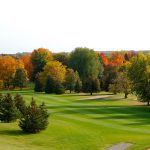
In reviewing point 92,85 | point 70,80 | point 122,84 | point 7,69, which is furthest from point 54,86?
point 7,69

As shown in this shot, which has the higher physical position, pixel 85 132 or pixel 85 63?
pixel 85 63

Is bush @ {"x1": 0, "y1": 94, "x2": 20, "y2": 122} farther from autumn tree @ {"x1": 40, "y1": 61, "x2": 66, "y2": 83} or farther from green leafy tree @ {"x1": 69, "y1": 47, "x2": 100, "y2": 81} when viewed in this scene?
green leafy tree @ {"x1": 69, "y1": 47, "x2": 100, "y2": 81}

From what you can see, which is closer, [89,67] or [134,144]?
[134,144]

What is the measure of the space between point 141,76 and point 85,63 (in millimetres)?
50097

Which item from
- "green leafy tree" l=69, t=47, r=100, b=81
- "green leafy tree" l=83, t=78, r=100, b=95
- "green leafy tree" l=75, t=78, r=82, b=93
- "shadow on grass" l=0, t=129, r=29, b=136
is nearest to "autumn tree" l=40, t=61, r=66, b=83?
"green leafy tree" l=75, t=78, r=82, b=93

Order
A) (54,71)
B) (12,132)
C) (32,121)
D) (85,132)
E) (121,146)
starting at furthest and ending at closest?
(54,71)
(85,132)
(32,121)
(12,132)
(121,146)

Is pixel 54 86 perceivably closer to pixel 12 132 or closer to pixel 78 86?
pixel 78 86

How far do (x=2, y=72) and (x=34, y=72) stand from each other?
18141 mm

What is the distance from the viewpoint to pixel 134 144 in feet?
125

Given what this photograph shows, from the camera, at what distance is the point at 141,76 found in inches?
2968

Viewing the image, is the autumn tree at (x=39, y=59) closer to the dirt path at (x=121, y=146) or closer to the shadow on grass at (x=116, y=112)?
the shadow on grass at (x=116, y=112)

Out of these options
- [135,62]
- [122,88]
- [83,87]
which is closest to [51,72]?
[83,87]

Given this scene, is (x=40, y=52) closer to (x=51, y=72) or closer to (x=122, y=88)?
(x=51, y=72)

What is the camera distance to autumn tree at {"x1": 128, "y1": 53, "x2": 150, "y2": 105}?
71688 millimetres
